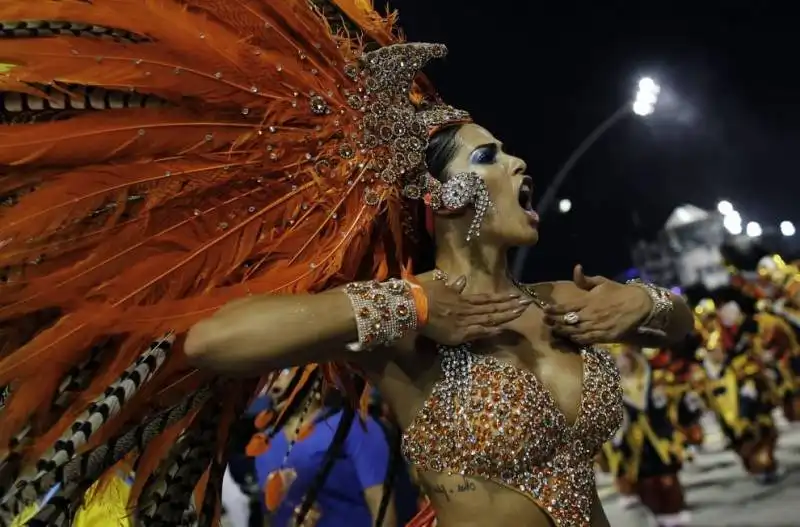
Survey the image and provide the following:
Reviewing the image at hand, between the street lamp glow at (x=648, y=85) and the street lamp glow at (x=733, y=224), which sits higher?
the street lamp glow at (x=648, y=85)

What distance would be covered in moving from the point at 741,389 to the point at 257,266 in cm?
513

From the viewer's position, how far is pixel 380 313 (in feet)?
4.27

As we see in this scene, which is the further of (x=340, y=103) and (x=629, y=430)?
(x=629, y=430)

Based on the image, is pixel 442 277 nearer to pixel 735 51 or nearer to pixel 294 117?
pixel 294 117

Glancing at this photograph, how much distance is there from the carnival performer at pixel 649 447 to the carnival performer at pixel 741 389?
0.58 m

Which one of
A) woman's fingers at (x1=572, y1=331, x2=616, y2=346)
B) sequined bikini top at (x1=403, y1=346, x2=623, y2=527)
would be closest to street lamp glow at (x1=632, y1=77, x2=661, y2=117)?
woman's fingers at (x1=572, y1=331, x2=616, y2=346)

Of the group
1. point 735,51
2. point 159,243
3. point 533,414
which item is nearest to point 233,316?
point 159,243

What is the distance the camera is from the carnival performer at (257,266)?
1.29 meters

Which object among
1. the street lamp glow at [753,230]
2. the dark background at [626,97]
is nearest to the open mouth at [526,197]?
the dark background at [626,97]

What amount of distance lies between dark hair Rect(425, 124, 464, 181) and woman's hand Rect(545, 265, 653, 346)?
0.31 metres

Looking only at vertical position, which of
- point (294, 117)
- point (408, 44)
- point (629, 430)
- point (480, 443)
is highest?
point (408, 44)

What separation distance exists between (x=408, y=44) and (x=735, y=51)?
4380mm

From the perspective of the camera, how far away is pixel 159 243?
1400mm

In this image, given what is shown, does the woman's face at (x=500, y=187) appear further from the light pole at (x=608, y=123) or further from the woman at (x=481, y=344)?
the light pole at (x=608, y=123)
